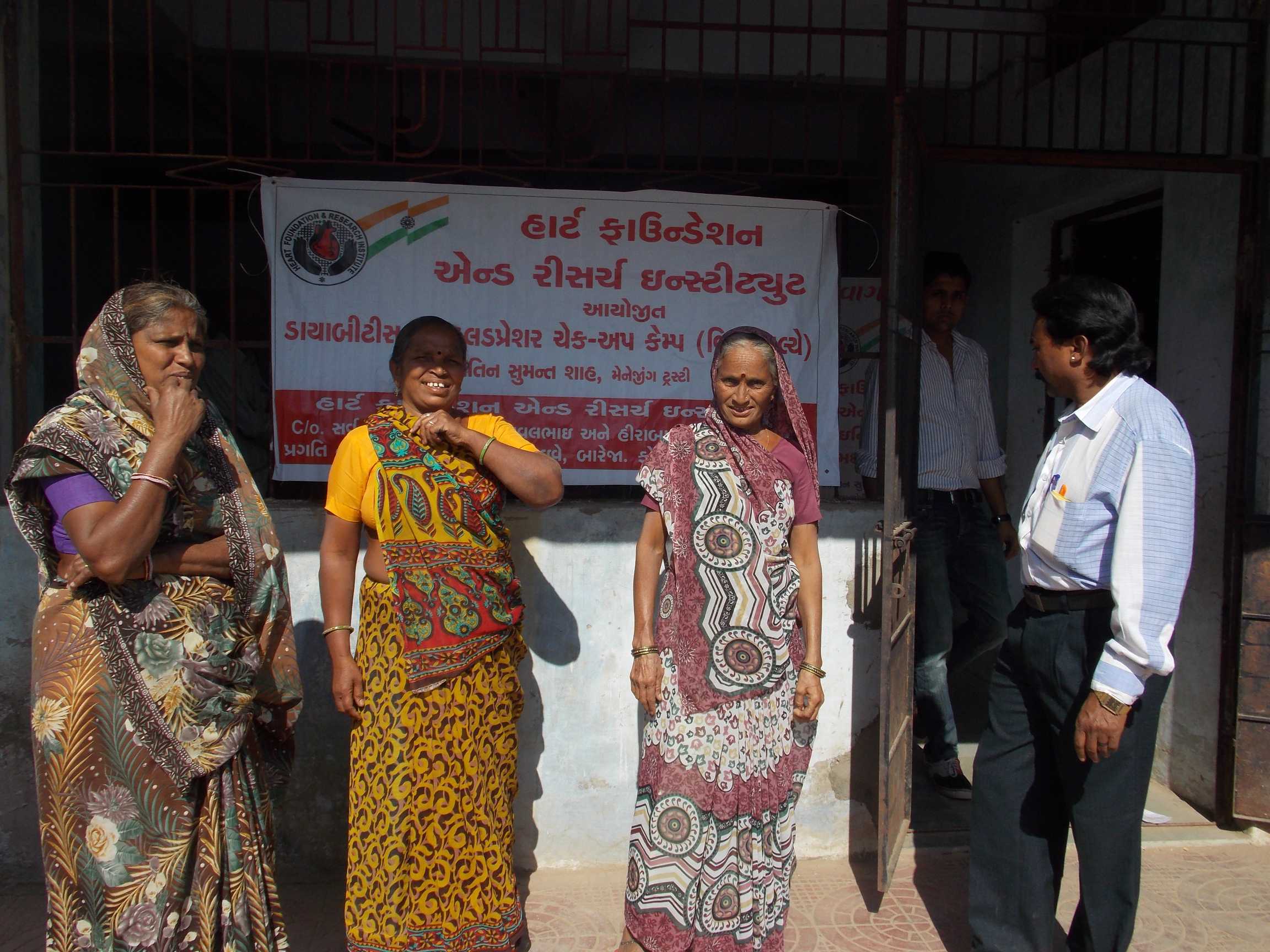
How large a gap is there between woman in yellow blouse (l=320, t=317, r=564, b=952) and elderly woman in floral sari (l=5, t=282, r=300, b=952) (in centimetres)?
37

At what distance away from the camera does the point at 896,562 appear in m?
3.09

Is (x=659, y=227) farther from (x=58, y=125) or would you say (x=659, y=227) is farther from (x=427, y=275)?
(x=58, y=125)

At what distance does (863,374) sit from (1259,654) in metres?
1.90

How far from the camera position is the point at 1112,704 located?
225 cm

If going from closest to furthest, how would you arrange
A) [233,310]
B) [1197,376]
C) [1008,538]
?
1. [233,310]
2. [1197,376]
3. [1008,538]

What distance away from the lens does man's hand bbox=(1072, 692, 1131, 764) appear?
227cm

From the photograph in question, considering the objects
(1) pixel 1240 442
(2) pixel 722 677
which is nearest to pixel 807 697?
(2) pixel 722 677

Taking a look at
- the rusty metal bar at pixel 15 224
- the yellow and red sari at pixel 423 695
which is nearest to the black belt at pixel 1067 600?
the yellow and red sari at pixel 423 695

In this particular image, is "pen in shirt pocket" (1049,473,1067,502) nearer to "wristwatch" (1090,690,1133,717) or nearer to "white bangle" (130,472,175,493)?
"wristwatch" (1090,690,1133,717)

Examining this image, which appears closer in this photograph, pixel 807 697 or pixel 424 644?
pixel 424 644

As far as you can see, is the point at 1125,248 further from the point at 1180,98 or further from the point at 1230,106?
the point at 1230,106

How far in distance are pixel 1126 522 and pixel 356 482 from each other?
194 centimetres

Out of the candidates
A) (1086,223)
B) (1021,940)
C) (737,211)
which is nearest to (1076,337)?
(737,211)

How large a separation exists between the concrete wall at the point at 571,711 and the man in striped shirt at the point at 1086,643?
759 mm
